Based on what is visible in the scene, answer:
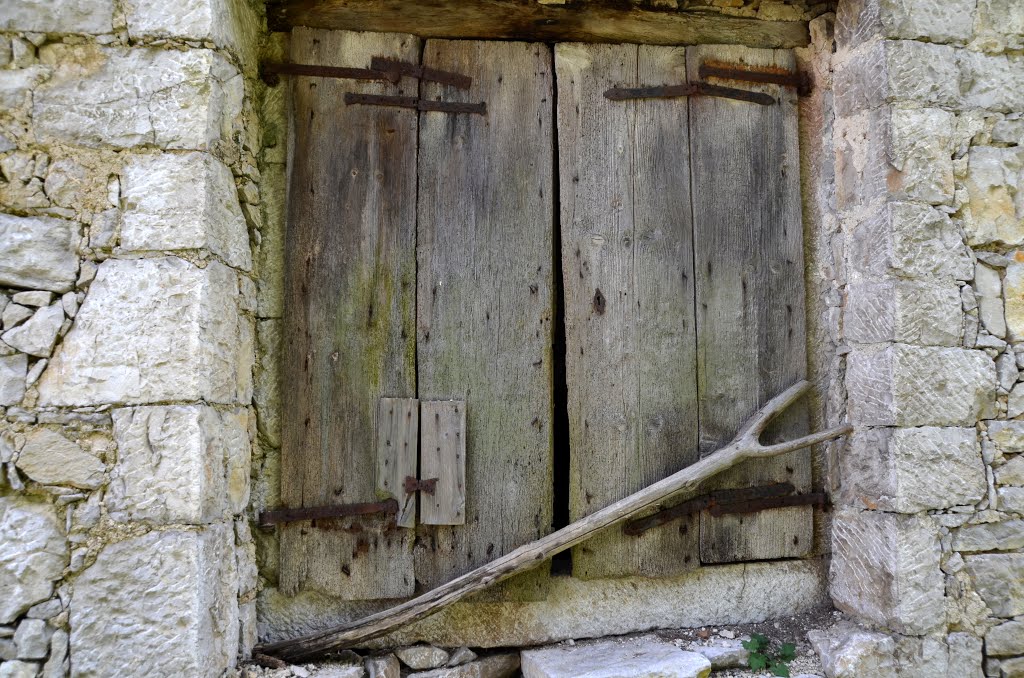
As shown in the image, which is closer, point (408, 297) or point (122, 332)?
point (122, 332)

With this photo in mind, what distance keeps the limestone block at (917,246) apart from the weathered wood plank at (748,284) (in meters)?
0.37

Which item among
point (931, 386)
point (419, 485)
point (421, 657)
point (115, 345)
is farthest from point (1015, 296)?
point (115, 345)

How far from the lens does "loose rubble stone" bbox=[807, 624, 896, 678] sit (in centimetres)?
236

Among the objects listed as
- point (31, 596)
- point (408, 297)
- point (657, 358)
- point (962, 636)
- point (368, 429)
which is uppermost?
point (408, 297)

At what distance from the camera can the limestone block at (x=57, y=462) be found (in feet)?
6.68

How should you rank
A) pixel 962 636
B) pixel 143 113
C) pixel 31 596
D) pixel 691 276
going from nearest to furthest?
1. pixel 31 596
2. pixel 143 113
3. pixel 962 636
4. pixel 691 276

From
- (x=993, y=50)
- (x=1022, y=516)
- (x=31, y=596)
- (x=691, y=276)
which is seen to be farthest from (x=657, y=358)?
(x=31, y=596)

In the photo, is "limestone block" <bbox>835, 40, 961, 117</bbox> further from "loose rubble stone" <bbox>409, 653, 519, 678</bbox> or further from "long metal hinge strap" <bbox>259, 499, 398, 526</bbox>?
"loose rubble stone" <bbox>409, 653, 519, 678</bbox>

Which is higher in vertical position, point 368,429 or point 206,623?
point 368,429

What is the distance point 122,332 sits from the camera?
210cm

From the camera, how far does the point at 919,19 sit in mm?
2541

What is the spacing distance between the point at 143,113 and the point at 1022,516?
3.06 m

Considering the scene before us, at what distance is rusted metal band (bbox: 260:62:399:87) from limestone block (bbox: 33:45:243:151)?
0.44 meters

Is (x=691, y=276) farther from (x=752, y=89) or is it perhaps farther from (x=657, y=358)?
(x=752, y=89)
